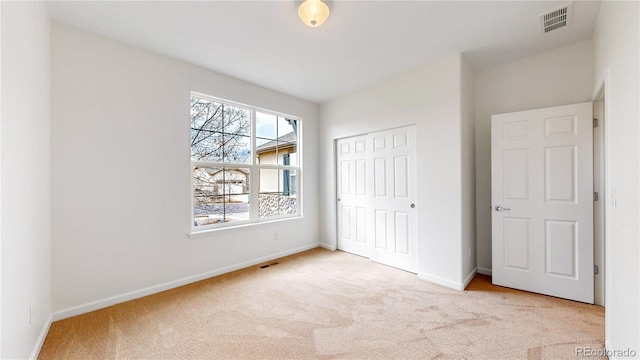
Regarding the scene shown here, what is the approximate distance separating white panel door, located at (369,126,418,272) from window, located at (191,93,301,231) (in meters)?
1.38

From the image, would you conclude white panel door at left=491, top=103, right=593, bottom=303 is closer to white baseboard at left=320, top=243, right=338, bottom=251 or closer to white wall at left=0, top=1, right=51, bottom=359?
white baseboard at left=320, top=243, right=338, bottom=251

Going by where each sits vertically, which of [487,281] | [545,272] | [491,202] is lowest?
[487,281]

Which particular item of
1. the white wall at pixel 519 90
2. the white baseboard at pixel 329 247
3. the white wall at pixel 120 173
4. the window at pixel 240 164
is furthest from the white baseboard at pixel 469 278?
the white wall at pixel 120 173

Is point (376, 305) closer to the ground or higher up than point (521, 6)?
closer to the ground

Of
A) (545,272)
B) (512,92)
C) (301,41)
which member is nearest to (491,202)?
(545,272)

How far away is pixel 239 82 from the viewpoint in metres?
3.40

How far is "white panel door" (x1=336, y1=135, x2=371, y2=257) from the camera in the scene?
3842mm

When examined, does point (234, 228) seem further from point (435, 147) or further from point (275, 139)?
point (435, 147)

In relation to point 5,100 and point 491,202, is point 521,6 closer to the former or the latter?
point 491,202

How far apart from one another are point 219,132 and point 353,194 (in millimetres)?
2204

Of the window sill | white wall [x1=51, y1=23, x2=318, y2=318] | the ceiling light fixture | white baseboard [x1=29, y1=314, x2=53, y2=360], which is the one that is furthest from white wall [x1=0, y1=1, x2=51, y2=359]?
the ceiling light fixture

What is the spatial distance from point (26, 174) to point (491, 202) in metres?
4.19

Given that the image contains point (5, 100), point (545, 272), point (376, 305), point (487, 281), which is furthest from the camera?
point (487, 281)

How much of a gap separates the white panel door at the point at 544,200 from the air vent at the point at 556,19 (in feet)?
2.48
